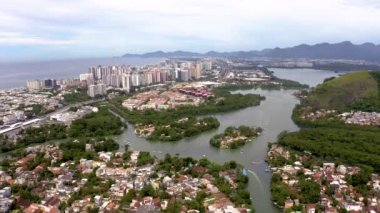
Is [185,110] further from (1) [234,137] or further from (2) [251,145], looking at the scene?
(2) [251,145]

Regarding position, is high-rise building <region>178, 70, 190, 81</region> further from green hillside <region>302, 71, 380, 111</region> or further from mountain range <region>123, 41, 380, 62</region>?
mountain range <region>123, 41, 380, 62</region>

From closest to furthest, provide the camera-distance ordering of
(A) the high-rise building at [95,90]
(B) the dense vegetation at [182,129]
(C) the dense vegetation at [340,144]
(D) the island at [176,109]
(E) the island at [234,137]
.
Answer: (C) the dense vegetation at [340,144], (E) the island at [234,137], (B) the dense vegetation at [182,129], (D) the island at [176,109], (A) the high-rise building at [95,90]

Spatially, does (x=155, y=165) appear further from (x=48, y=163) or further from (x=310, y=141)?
(x=310, y=141)

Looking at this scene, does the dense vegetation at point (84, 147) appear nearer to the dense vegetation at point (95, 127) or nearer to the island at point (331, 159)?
the dense vegetation at point (95, 127)

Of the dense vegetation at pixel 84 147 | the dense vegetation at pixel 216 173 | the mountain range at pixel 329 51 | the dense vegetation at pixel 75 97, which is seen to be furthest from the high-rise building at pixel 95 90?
the mountain range at pixel 329 51

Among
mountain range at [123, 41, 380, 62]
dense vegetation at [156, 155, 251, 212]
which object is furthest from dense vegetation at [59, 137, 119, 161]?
mountain range at [123, 41, 380, 62]
